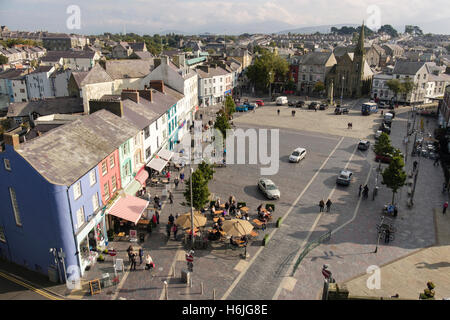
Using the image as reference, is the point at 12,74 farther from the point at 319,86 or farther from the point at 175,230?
the point at 175,230

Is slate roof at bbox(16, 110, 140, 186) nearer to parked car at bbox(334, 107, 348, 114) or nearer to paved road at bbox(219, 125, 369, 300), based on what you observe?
paved road at bbox(219, 125, 369, 300)

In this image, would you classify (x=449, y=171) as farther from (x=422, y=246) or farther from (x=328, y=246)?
(x=328, y=246)

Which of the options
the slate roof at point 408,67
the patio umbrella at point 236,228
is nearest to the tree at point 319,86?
the slate roof at point 408,67

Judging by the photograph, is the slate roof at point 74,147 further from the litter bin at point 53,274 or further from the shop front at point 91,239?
the litter bin at point 53,274

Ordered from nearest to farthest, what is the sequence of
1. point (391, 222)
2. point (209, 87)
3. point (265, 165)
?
point (391, 222) < point (265, 165) < point (209, 87)

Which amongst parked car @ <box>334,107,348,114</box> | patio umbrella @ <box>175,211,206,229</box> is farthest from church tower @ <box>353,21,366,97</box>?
patio umbrella @ <box>175,211,206,229</box>
